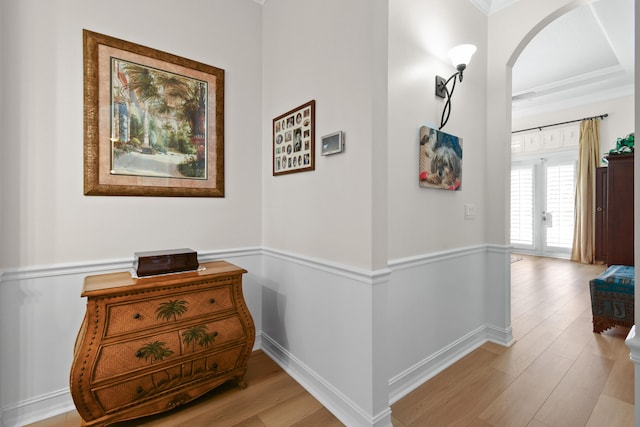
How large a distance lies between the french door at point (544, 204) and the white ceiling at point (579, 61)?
1151 mm

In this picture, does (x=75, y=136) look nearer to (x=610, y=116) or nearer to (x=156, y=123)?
(x=156, y=123)

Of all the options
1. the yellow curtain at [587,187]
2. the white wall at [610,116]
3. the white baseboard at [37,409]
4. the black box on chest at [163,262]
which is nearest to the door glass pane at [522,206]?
the yellow curtain at [587,187]

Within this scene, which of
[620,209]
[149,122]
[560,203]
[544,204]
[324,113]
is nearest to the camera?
[324,113]

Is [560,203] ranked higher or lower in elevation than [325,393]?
higher

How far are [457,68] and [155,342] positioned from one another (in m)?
2.56

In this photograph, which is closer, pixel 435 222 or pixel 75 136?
pixel 75 136

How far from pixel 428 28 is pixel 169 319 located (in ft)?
8.24

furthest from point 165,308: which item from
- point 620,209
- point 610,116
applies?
point 610,116

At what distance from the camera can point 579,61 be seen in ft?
13.6

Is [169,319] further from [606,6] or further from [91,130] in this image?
[606,6]

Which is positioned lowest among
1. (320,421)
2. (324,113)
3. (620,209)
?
(320,421)

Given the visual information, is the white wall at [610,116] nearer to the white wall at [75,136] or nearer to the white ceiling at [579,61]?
the white ceiling at [579,61]

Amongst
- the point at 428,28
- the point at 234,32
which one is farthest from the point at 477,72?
the point at 234,32

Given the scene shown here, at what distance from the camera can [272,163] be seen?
92.7 inches
